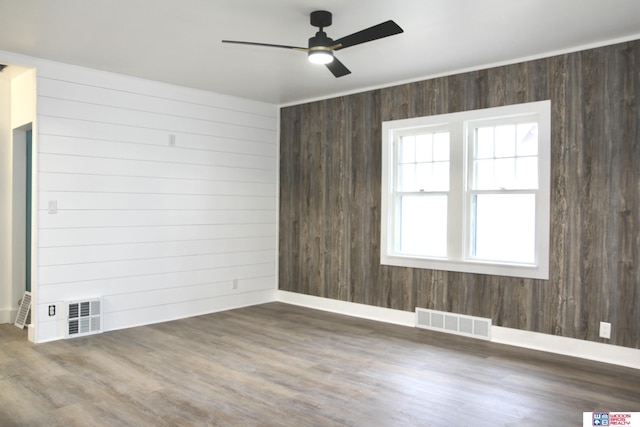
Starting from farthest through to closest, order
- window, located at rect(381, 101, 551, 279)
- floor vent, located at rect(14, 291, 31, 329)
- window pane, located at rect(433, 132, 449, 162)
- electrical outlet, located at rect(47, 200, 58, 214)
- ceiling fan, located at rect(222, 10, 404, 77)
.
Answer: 1. window pane, located at rect(433, 132, 449, 162)
2. floor vent, located at rect(14, 291, 31, 329)
3. electrical outlet, located at rect(47, 200, 58, 214)
4. window, located at rect(381, 101, 551, 279)
5. ceiling fan, located at rect(222, 10, 404, 77)

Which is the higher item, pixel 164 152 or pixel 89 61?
pixel 89 61

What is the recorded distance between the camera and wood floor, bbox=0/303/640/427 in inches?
119

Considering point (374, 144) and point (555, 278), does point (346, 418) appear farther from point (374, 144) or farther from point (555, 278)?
point (374, 144)

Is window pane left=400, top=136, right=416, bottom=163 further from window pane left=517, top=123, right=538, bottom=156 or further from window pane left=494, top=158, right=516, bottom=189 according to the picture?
window pane left=517, top=123, right=538, bottom=156

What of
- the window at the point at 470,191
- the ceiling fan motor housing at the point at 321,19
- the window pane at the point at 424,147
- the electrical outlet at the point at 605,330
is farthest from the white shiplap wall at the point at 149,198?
the electrical outlet at the point at 605,330

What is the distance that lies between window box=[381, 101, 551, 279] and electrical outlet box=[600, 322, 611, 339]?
2.07 feet

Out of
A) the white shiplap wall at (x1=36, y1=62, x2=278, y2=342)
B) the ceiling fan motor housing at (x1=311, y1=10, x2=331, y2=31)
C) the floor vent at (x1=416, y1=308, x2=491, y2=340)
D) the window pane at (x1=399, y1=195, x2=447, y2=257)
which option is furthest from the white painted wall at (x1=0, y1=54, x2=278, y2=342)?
the ceiling fan motor housing at (x1=311, y1=10, x2=331, y2=31)

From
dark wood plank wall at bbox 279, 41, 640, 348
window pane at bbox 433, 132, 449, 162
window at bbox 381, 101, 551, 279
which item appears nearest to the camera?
dark wood plank wall at bbox 279, 41, 640, 348

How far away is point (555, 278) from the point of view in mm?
4316

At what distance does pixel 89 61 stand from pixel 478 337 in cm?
475

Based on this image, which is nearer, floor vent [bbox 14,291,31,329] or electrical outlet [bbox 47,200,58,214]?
electrical outlet [bbox 47,200,58,214]

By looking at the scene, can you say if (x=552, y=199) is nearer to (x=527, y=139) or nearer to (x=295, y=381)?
(x=527, y=139)

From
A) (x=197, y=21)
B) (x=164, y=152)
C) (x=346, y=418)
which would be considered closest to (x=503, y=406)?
(x=346, y=418)

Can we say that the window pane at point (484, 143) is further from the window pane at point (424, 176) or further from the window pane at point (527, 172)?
the window pane at point (424, 176)
